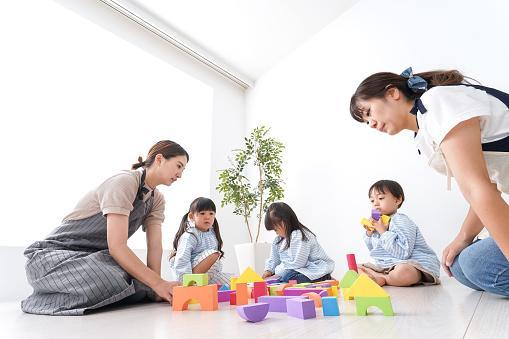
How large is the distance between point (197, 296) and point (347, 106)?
2.09 metres

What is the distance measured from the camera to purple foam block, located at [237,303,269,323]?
770mm

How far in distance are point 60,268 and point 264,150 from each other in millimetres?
1866

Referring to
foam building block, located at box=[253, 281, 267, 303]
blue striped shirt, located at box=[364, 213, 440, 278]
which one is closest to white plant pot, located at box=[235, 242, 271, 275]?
blue striped shirt, located at box=[364, 213, 440, 278]

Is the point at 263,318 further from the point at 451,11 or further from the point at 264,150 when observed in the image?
the point at 451,11

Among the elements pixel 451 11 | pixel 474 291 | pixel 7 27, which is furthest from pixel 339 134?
pixel 7 27

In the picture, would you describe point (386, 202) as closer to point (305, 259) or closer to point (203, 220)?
point (305, 259)

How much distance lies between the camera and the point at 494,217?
670mm

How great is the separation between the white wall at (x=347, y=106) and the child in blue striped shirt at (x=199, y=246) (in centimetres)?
99

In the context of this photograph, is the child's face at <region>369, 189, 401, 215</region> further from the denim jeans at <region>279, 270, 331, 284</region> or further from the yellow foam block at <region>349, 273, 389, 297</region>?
the yellow foam block at <region>349, 273, 389, 297</region>

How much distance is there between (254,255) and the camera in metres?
2.37

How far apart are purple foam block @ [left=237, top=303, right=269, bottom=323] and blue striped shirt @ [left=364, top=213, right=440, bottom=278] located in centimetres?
106

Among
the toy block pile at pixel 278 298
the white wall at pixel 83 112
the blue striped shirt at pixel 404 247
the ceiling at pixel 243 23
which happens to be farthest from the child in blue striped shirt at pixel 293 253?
the ceiling at pixel 243 23

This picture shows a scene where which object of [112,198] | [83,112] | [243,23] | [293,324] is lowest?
[293,324]

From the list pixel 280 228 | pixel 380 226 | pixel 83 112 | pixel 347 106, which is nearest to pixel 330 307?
pixel 380 226
